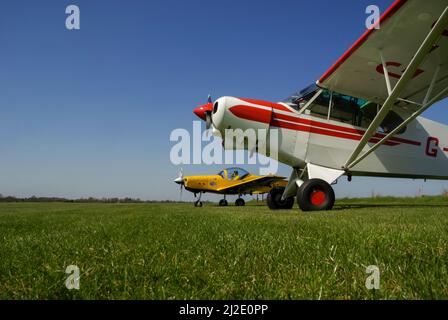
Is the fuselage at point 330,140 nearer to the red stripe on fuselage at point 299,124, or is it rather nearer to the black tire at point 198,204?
the red stripe on fuselage at point 299,124

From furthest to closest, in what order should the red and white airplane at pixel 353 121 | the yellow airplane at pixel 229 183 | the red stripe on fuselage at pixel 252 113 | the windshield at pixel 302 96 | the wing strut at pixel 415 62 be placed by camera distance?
the yellow airplane at pixel 229 183, the windshield at pixel 302 96, the red stripe on fuselage at pixel 252 113, the red and white airplane at pixel 353 121, the wing strut at pixel 415 62

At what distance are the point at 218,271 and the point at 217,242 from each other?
0.87 m

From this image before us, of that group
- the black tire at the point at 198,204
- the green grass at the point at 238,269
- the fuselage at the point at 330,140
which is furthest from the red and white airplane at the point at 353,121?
the black tire at the point at 198,204

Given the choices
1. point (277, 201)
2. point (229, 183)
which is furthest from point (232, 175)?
point (277, 201)

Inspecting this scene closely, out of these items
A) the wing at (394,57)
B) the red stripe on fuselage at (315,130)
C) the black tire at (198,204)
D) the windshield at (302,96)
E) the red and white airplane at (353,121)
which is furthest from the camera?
the black tire at (198,204)

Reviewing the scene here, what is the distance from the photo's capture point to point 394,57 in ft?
20.2

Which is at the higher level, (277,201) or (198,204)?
(277,201)

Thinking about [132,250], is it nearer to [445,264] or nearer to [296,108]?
[445,264]

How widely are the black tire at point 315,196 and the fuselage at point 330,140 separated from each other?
2.99ft

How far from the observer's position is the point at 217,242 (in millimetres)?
2203

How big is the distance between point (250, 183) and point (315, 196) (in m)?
19.1

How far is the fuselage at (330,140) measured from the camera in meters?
7.14

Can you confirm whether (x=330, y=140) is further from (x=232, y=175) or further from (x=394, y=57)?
(x=232, y=175)
